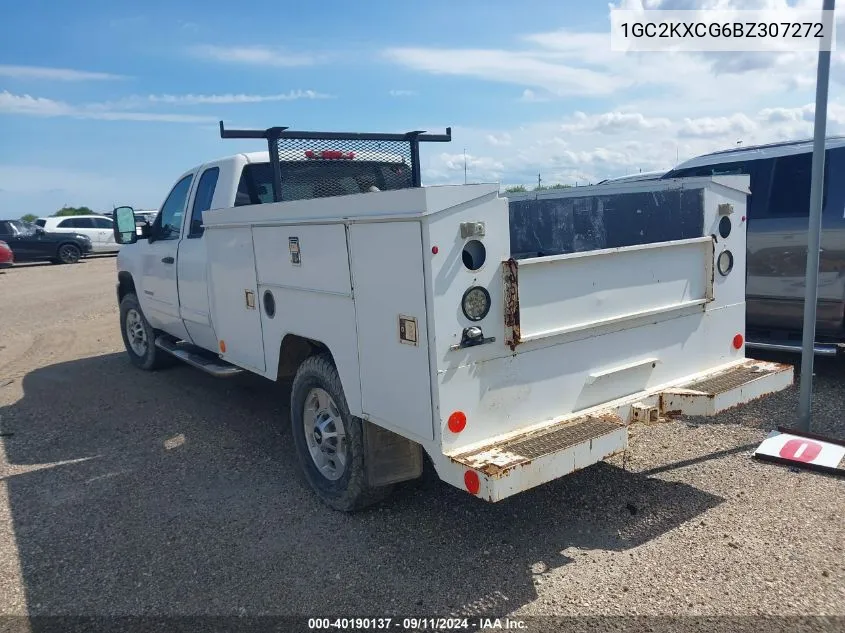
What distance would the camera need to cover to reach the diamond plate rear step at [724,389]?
3.76 metres

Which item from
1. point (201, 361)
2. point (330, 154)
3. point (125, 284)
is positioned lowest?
point (201, 361)

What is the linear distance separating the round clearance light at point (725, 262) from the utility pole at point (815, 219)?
0.72 metres

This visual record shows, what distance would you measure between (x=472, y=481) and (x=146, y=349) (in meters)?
6.19

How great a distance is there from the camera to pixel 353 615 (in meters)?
3.20

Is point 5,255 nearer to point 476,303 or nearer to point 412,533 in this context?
point 412,533

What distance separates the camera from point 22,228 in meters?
24.9

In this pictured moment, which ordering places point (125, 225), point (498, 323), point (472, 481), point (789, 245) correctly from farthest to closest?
point (125, 225), point (789, 245), point (498, 323), point (472, 481)

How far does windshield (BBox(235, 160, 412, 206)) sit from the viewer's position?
543 cm

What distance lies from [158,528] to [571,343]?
2.69 meters

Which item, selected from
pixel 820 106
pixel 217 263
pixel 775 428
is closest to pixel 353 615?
pixel 217 263

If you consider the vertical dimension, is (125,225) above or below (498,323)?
above

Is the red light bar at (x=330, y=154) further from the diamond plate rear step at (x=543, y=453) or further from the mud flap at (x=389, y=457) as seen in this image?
the diamond plate rear step at (x=543, y=453)

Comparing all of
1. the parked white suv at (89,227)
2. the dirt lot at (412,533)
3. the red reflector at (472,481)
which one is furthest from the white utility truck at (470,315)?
the parked white suv at (89,227)

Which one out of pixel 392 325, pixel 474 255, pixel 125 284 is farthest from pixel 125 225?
pixel 474 255
